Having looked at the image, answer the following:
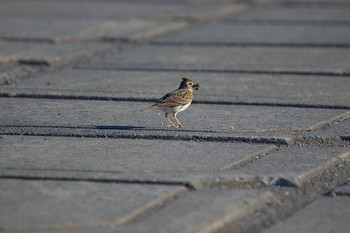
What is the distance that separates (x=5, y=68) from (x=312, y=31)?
15.0 feet

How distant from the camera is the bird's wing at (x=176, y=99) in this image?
23.9ft

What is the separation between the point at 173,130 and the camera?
7.09 m

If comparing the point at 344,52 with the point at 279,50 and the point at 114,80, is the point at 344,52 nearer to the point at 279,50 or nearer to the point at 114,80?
the point at 279,50

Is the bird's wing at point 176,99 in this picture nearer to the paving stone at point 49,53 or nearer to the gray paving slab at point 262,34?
the paving stone at point 49,53

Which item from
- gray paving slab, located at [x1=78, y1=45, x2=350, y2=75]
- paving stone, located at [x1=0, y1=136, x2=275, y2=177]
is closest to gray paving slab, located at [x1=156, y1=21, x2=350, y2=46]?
gray paving slab, located at [x1=78, y1=45, x2=350, y2=75]

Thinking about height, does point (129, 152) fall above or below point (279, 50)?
below

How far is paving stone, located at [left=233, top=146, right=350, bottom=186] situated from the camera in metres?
5.79

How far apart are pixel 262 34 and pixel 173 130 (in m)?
5.47

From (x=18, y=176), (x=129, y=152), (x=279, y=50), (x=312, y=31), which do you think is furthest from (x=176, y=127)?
(x=312, y=31)

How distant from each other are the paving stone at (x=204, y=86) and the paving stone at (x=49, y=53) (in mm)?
414

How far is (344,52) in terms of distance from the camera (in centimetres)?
1090

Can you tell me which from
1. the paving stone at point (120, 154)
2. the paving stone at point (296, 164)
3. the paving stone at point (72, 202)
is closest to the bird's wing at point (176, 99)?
the paving stone at point (120, 154)

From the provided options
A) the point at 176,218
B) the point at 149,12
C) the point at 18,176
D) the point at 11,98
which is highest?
the point at 149,12

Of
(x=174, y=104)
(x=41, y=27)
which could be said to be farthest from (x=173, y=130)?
(x=41, y=27)
